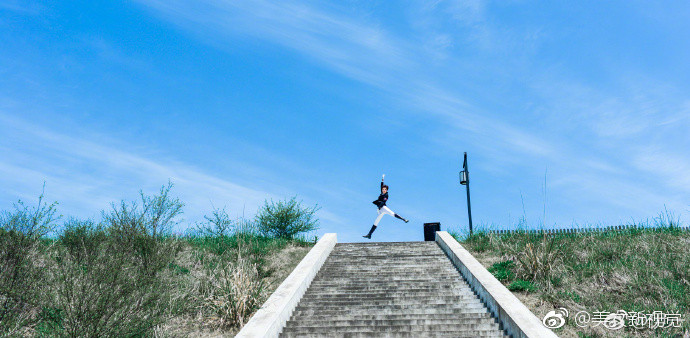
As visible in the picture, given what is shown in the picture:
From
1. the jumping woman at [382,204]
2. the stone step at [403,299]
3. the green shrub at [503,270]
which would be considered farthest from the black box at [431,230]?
the stone step at [403,299]

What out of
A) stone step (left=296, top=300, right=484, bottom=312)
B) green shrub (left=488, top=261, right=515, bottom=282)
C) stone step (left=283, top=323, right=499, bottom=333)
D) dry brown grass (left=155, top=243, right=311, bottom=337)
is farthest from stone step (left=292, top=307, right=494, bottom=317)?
green shrub (left=488, top=261, right=515, bottom=282)

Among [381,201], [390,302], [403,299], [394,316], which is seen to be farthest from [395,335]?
[381,201]

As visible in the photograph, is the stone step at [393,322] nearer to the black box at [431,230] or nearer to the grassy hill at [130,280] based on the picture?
the grassy hill at [130,280]

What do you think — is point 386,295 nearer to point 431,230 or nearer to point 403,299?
point 403,299

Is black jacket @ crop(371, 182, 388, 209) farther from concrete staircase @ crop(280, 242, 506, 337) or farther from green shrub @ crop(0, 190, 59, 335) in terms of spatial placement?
green shrub @ crop(0, 190, 59, 335)

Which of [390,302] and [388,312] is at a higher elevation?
[390,302]

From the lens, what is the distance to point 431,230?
17156mm

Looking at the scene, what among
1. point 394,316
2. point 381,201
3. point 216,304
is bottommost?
point 394,316

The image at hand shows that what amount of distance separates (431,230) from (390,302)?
807 centimetres

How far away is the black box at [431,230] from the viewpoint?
17141mm

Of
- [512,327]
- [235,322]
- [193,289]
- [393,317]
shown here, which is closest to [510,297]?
[512,327]

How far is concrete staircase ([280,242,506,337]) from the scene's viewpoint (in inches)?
317

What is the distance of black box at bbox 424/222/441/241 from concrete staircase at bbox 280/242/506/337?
12.1 ft

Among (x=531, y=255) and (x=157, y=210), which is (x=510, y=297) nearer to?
(x=531, y=255)
